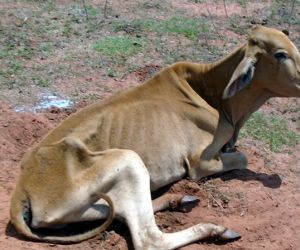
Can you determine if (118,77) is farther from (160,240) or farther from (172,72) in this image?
(160,240)

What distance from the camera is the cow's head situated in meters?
6.76

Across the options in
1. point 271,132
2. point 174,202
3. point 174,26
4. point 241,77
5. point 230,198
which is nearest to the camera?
point 174,202

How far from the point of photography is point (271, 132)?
8.00m

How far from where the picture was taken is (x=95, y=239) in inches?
227

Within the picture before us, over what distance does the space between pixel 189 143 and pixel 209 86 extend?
0.65m

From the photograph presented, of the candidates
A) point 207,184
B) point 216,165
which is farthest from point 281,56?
point 207,184

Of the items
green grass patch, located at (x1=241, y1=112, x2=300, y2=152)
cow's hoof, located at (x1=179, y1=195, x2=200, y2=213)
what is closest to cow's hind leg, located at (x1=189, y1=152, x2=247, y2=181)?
cow's hoof, located at (x1=179, y1=195, x2=200, y2=213)

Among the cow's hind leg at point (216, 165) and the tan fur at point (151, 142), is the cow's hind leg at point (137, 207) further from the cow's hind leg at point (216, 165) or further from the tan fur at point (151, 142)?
the cow's hind leg at point (216, 165)

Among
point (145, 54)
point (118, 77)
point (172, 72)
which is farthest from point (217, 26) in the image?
point (172, 72)

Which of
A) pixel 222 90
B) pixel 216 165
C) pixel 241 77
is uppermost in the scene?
pixel 241 77

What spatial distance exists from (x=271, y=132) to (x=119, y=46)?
2.70 metres

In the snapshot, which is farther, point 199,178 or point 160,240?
point 199,178

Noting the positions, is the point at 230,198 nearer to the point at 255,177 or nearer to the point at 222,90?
the point at 255,177

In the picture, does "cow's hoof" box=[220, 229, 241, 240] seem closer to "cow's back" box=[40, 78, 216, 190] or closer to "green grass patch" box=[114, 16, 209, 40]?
"cow's back" box=[40, 78, 216, 190]
